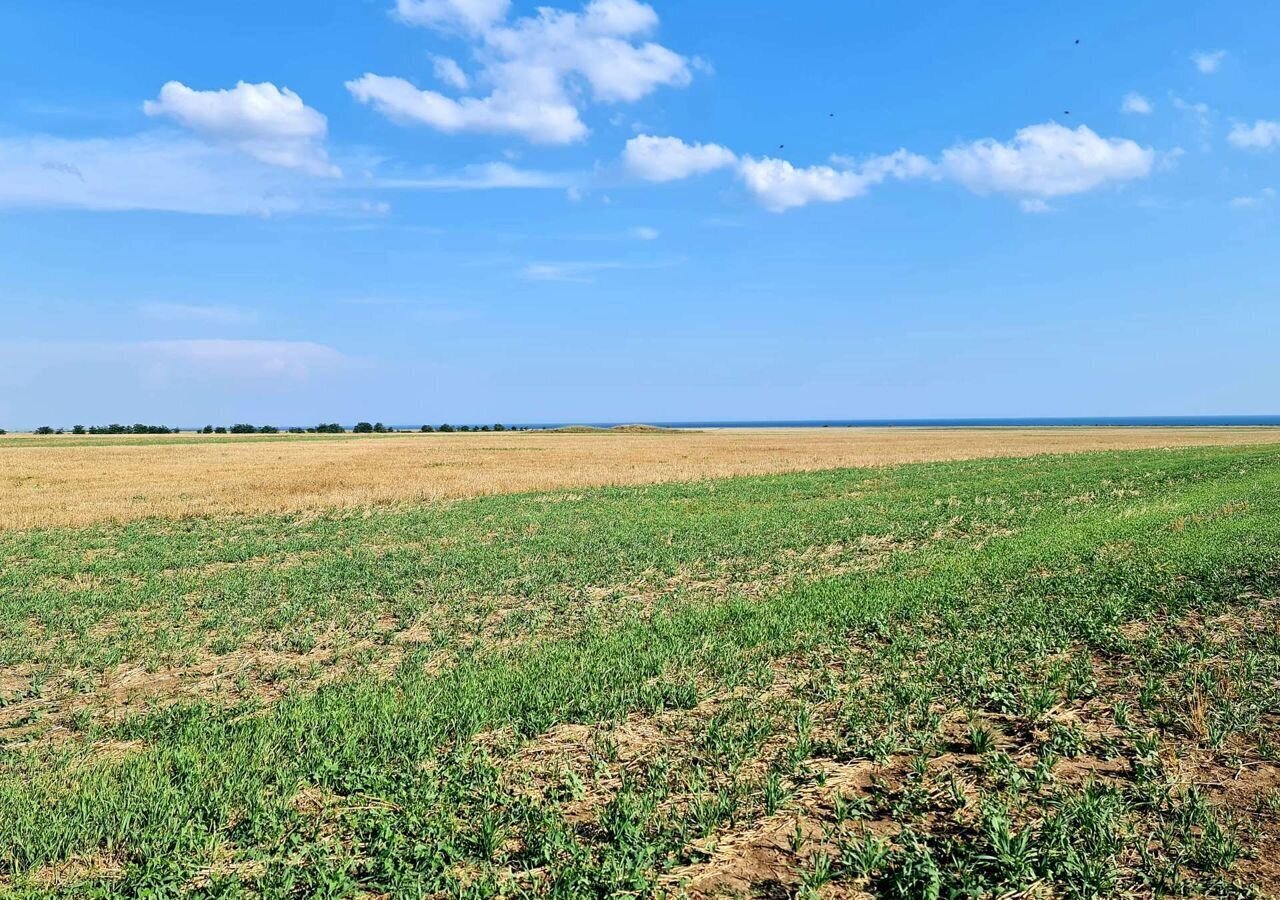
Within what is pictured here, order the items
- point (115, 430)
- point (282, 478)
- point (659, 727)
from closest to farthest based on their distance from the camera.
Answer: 1. point (659, 727)
2. point (282, 478)
3. point (115, 430)

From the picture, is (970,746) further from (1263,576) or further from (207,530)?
(207,530)

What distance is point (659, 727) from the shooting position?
23.1ft

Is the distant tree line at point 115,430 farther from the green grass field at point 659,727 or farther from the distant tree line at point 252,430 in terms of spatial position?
the green grass field at point 659,727

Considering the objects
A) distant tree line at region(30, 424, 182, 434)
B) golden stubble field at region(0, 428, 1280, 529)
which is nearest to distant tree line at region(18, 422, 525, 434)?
distant tree line at region(30, 424, 182, 434)

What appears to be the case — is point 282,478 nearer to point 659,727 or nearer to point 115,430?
point 659,727

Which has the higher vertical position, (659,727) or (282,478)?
(282,478)

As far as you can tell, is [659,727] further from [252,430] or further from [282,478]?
[252,430]

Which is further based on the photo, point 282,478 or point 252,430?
point 252,430

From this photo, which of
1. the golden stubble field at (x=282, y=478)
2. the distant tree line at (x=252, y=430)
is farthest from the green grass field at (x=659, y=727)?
the distant tree line at (x=252, y=430)

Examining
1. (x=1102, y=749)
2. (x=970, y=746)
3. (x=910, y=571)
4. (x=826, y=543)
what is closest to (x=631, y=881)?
(x=970, y=746)

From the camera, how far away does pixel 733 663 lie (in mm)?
8828

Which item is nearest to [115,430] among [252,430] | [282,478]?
[252,430]

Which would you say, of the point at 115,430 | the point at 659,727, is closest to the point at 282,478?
the point at 659,727

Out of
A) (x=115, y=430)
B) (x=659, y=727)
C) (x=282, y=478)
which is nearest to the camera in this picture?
(x=659, y=727)
